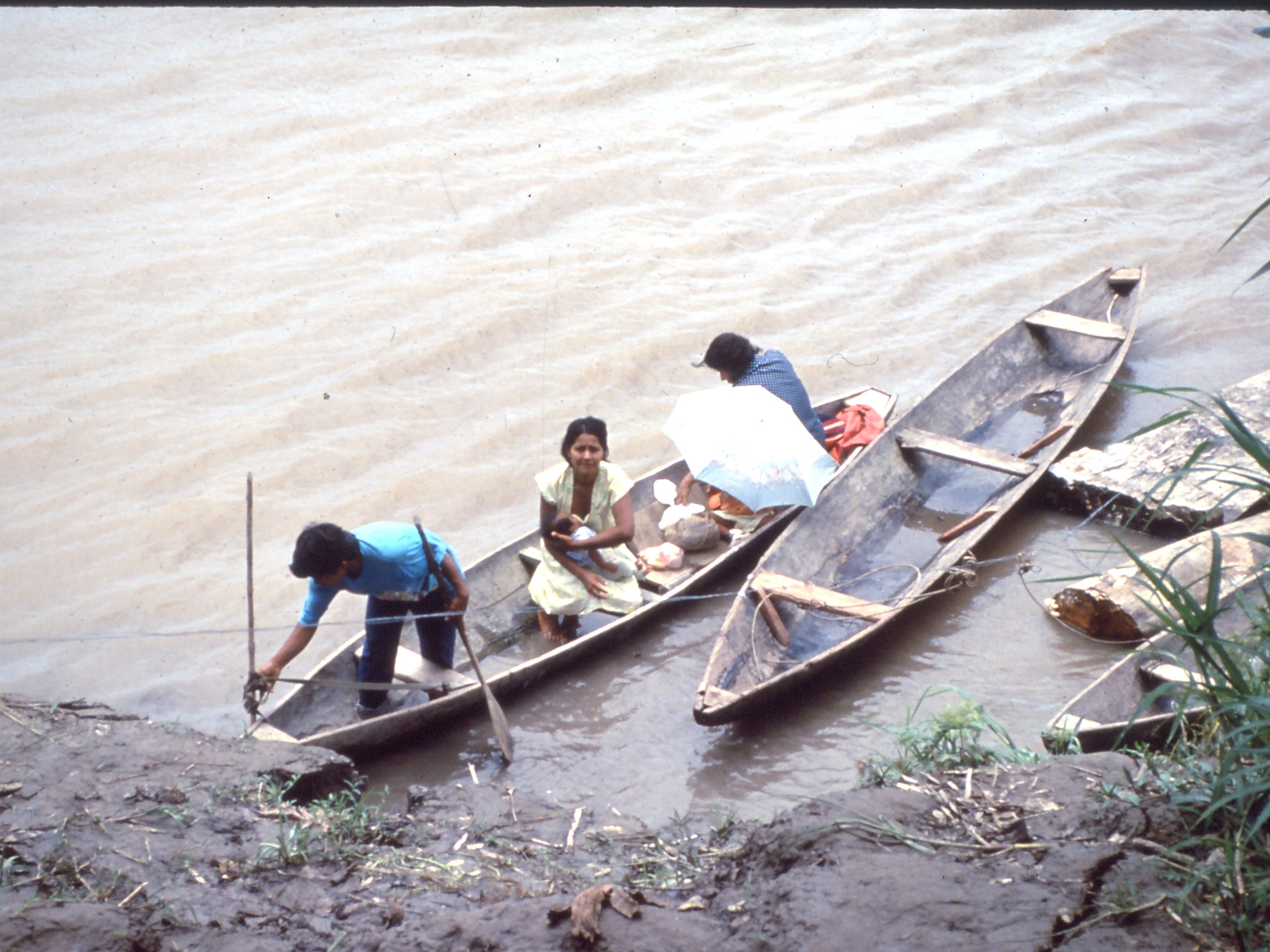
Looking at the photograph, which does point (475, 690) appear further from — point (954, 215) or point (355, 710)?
point (954, 215)

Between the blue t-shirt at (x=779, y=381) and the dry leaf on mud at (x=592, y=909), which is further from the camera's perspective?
the blue t-shirt at (x=779, y=381)

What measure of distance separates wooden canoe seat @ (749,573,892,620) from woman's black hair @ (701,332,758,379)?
1425 millimetres

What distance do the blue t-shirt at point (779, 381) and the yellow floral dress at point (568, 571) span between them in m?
1.20

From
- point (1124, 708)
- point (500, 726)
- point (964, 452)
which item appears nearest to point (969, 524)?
point (964, 452)

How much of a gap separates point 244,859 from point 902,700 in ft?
11.0

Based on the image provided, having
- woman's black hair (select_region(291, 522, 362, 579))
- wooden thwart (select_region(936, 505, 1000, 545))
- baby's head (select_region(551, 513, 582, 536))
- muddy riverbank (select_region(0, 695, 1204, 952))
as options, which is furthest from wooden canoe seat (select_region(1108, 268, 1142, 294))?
woman's black hair (select_region(291, 522, 362, 579))

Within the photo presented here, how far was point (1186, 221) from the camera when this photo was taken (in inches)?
400

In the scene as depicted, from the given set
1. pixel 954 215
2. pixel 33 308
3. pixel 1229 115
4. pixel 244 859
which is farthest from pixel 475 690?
pixel 1229 115

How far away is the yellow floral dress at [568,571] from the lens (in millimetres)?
5387

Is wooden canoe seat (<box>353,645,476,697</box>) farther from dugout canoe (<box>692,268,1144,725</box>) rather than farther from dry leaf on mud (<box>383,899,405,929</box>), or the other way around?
dry leaf on mud (<box>383,899,405,929</box>)

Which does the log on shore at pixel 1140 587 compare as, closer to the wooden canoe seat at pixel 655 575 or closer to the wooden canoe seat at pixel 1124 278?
the wooden canoe seat at pixel 655 575

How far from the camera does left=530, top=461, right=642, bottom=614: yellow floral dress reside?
5.39 metres

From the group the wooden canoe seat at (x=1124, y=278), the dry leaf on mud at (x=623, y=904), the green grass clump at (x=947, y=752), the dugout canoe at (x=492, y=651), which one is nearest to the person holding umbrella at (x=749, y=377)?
the dugout canoe at (x=492, y=651)

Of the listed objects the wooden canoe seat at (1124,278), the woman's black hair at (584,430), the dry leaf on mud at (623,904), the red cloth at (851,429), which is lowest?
the red cloth at (851,429)
